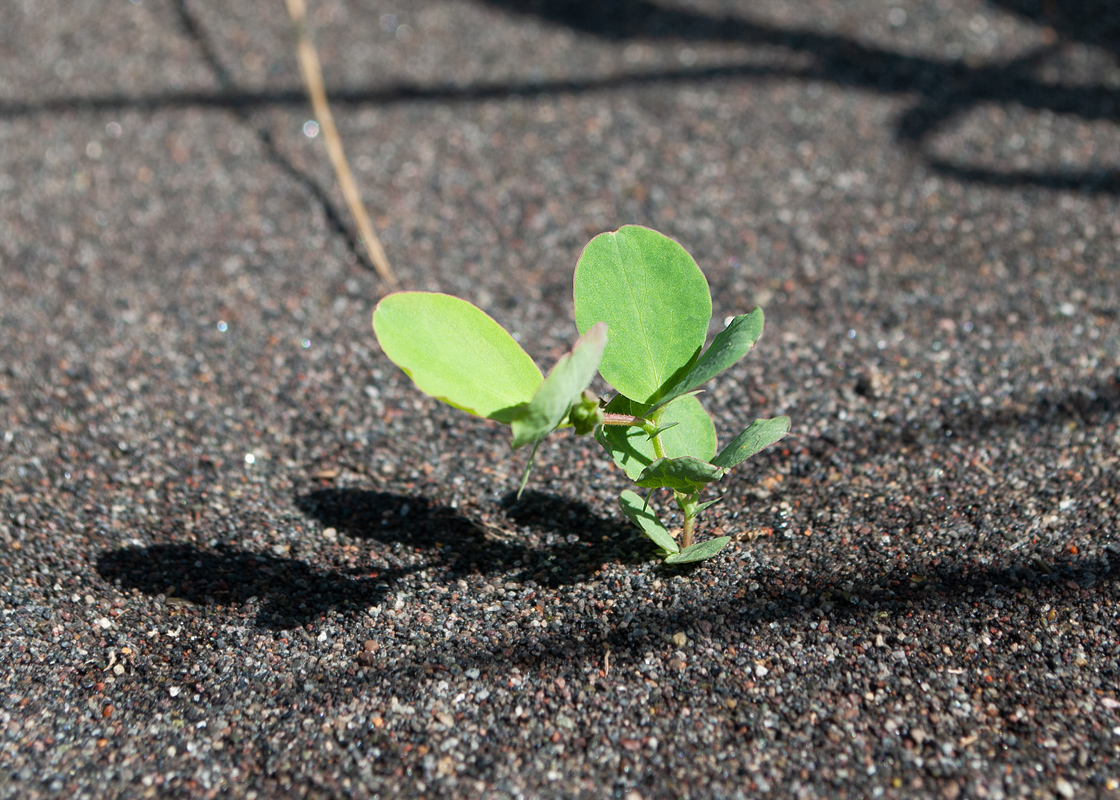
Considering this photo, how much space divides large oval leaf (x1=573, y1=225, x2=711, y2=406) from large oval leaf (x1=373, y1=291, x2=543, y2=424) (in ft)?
0.33

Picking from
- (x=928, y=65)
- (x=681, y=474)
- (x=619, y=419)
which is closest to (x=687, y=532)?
(x=681, y=474)

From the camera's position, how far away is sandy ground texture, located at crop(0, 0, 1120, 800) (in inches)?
37.6

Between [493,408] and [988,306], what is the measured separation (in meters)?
1.10

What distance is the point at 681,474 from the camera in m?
0.96

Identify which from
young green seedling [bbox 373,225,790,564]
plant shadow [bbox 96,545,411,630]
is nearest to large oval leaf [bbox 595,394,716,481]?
young green seedling [bbox 373,225,790,564]

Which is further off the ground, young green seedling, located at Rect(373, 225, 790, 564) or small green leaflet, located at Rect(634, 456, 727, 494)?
young green seedling, located at Rect(373, 225, 790, 564)

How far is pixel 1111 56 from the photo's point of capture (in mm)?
2229

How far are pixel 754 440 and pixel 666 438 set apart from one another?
0.14m

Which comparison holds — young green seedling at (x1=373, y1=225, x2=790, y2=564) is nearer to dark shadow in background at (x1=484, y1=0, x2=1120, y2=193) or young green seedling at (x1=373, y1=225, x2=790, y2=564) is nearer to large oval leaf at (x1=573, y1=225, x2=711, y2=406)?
large oval leaf at (x1=573, y1=225, x2=711, y2=406)

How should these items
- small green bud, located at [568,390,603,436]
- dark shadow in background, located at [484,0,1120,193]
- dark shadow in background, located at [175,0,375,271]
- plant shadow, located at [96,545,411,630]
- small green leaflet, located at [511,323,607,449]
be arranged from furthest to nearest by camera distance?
dark shadow in background, located at [484,0,1120,193], dark shadow in background, located at [175,0,375,271], plant shadow, located at [96,545,411,630], small green bud, located at [568,390,603,436], small green leaflet, located at [511,323,607,449]

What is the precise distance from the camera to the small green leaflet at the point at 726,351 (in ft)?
2.72

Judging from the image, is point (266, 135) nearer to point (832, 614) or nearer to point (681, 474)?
point (681, 474)

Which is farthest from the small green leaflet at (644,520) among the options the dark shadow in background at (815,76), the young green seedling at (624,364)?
the dark shadow in background at (815,76)

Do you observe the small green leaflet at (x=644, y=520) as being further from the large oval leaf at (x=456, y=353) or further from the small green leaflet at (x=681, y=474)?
the large oval leaf at (x=456, y=353)
